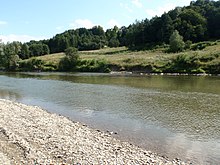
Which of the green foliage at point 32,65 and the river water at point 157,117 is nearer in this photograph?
the river water at point 157,117

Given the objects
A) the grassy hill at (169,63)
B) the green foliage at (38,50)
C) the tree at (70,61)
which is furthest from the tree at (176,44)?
the green foliage at (38,50)

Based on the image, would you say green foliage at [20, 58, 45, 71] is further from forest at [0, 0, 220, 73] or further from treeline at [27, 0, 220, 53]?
treeline at [27, 0, 220, 53]

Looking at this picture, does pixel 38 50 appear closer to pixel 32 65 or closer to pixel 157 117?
pixel 32 65

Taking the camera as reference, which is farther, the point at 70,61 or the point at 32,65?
the point at 32,65

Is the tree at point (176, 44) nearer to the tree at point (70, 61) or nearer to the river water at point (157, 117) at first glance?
the tree at point (70, 61)

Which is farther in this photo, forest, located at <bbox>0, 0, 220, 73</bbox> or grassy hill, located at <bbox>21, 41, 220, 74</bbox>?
forest, located at <bbox>0, 0, 220, 73</bbox>

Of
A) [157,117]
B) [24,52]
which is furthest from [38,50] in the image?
[157,117]

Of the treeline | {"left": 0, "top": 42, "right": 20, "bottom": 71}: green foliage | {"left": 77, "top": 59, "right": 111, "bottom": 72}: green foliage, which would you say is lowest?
{"left": 77, "top": 59, "right": 111, "bottom": 72}: green foliage

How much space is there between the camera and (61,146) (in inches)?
708

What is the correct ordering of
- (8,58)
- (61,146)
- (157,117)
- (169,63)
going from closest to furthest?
(61,146), (157,117), (169,63), (8,58)

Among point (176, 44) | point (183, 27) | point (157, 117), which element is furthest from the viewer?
point (183, 27)

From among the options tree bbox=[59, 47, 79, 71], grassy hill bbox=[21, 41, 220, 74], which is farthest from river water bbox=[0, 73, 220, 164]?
A: tree bbox=[59, 47, 79, 71]

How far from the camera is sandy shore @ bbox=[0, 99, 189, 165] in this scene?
1577cm

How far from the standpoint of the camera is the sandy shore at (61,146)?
51.7 ft
